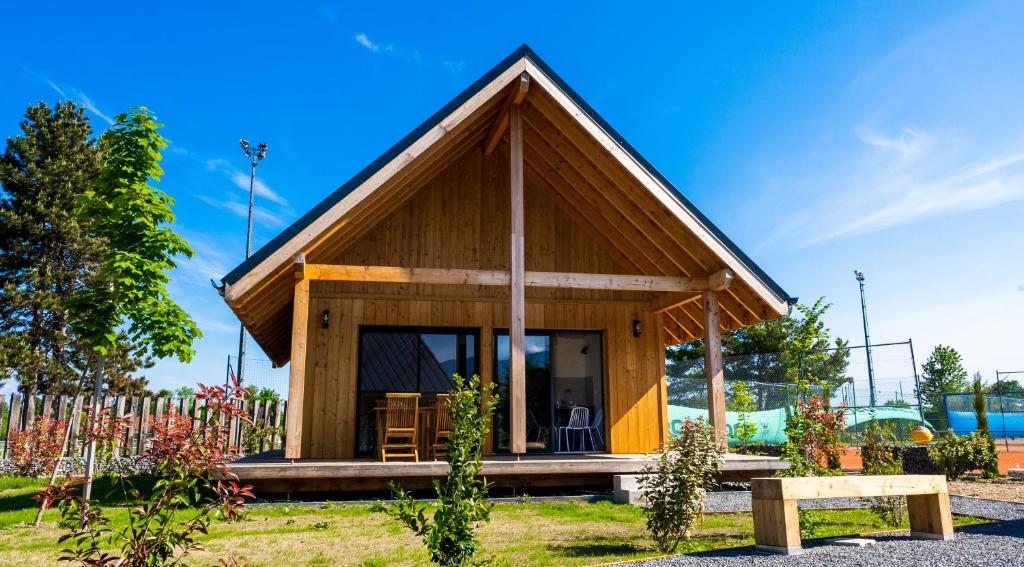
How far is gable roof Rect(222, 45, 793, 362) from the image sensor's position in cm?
795

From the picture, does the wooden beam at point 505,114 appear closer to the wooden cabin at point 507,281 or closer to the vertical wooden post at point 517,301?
the wooden cabin at point 507,281

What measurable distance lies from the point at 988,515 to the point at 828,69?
24.6 feet

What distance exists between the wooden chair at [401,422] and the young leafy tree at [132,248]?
2718mm

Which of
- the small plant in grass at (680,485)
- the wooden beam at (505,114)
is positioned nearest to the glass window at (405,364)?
the wooden beam at (505,114)

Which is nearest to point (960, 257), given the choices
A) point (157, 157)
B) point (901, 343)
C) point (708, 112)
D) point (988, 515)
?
point (901, 343)

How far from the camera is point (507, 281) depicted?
893 centimetres

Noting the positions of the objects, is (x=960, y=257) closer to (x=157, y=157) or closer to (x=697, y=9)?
(x=697, y=9)

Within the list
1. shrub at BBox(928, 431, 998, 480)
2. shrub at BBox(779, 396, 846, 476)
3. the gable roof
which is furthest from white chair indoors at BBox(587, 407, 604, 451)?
shrub at BBox(928, 431, 998, 480)

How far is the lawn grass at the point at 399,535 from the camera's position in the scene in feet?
16.7

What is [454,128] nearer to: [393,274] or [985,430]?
[393,274]

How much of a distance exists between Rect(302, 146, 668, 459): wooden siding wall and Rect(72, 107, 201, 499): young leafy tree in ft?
10.0

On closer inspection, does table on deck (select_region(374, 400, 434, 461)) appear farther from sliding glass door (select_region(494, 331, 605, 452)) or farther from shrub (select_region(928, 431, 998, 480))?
shrub (select_region(928, 431, 998, 480))

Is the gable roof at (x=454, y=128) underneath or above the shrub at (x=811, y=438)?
above

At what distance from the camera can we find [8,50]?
39.9 feet
